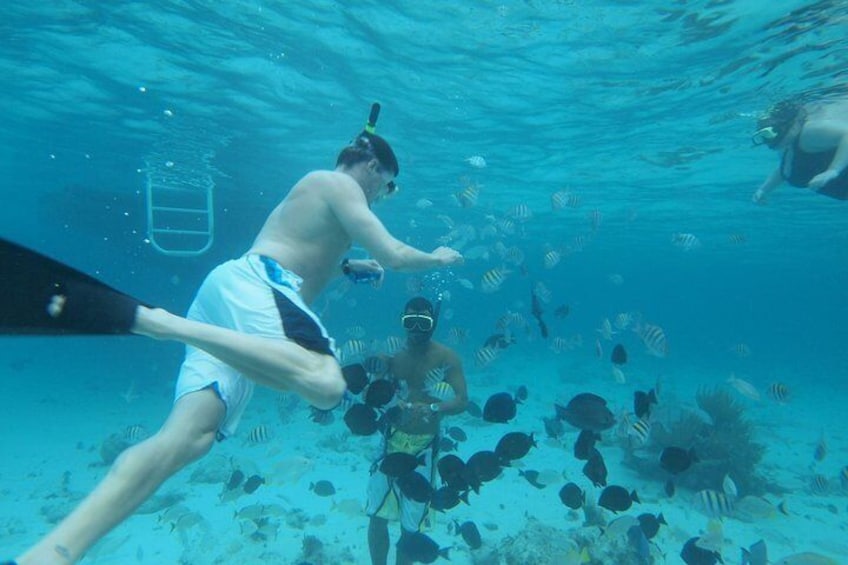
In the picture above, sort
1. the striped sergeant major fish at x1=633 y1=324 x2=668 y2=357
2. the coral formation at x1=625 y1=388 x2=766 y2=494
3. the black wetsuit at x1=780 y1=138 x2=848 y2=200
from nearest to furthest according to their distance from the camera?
the striped sergeant major fish at x1=633 y1=324 x2=668 y2=357, the black wetsuit at x1=780 y1=138 x2=848 y2=200, the coral formation at x1=625 y1=388 x2=766 y2=494

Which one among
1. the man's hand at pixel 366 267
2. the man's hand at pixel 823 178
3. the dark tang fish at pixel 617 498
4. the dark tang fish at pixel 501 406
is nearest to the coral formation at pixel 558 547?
the dark tang fish at pixel 617 498

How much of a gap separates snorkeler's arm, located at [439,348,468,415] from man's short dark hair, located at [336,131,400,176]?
9.80ft

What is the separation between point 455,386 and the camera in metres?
6.61

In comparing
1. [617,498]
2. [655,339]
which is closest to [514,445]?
[617,498]

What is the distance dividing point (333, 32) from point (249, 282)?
39.0ft

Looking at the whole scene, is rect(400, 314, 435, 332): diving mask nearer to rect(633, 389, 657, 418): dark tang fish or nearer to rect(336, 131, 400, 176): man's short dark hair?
rect(336, 131, 400, 176): man's short dark hair

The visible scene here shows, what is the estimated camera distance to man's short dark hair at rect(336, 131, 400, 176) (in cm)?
481

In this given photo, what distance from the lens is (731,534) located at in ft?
32.1

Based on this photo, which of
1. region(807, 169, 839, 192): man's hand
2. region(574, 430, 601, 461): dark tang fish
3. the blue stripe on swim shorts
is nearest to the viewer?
the blue stripe on swim shorts

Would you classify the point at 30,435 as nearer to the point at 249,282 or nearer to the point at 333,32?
the point at 333,32

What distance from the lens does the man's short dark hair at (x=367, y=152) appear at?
481 centimetres

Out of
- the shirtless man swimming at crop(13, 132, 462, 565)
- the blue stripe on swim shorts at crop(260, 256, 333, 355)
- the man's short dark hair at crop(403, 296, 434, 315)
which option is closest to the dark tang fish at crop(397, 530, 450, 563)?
the man's short dark hair at crop(403, 296, 434, 315)

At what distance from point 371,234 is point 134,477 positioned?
239 centimetres

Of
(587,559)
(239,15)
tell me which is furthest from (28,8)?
(587,559)
